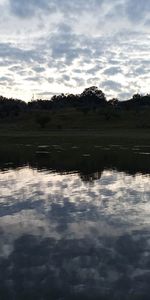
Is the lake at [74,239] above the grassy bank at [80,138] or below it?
above

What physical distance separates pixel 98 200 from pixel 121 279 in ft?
44.0

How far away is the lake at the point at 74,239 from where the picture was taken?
13148mm

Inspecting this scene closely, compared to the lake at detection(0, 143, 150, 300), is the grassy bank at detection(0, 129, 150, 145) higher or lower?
lower

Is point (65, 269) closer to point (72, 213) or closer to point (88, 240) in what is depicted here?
point (88, 240)

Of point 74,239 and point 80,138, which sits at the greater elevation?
point 74,239

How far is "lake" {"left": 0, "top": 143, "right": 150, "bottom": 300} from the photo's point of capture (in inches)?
518

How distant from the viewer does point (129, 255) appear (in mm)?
15883

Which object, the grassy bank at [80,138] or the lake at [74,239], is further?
the grassy bank at [80,138]

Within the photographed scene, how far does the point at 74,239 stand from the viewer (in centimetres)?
1809

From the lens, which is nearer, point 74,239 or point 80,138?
point 74,239

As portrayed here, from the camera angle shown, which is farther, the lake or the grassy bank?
the grassy bank

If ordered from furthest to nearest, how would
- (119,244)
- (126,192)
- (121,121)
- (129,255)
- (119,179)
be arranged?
1. (121,121)
2. (119,179)
3. (126,192)
4. (119,244)
5. (129,255)

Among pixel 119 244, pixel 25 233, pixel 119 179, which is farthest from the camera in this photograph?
pixel 119 179

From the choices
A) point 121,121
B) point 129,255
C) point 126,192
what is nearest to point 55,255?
point 129,255
